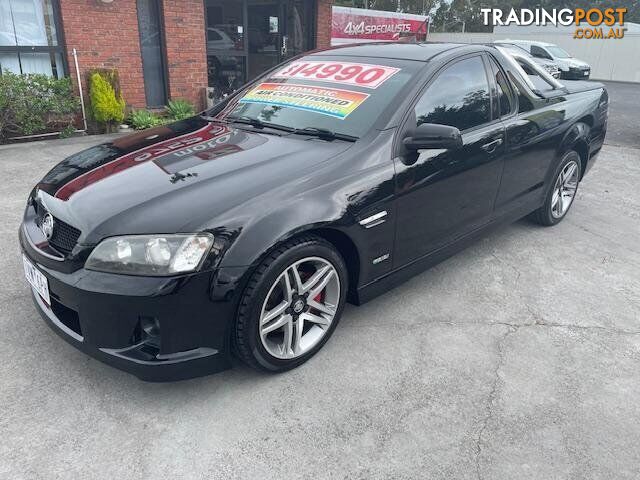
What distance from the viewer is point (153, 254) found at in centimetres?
218

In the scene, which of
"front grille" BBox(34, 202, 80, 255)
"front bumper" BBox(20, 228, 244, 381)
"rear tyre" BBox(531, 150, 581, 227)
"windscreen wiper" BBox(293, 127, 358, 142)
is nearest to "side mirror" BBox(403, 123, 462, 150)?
"windscreen wiper" BBox(293, 127, 358, 142)

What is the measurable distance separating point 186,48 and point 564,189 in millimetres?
6826

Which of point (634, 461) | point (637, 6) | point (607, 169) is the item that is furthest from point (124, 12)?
point (637, 6)

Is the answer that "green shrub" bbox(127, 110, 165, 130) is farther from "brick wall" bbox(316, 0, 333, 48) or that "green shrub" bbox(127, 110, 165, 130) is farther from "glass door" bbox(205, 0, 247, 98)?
"brick wall" bbox(316, 0, 333, 48)

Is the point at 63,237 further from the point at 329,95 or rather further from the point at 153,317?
the point at 329,95

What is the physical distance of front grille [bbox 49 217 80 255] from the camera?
2.34 meters

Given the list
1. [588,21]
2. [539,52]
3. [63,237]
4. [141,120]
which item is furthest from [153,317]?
[588,21]

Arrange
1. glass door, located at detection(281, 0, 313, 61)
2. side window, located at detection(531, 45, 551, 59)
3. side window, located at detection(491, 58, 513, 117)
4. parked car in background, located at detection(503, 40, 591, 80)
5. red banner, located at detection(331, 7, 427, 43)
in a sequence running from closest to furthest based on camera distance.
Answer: side window, located at detection(491, 58, 513, 117)
glass door, located at detection(281, 0, 313, 61)
red banner, located at detection(331, 7, 427, 43)
parked car in background, located at detection(503, 40, 591, 80)
side window, located at detection(531, 45, 551, 59)

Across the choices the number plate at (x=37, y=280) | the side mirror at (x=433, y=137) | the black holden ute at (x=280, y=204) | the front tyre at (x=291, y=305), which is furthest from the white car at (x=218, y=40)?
the front tyre at (x=291, y=305)

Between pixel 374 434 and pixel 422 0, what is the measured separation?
4424 cm

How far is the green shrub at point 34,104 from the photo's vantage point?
6.91 metres

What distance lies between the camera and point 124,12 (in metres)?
8.06

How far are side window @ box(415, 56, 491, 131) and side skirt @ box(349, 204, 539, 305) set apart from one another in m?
0.78

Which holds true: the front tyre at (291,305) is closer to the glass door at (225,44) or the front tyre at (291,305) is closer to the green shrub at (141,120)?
the green shrub at (141,120)
